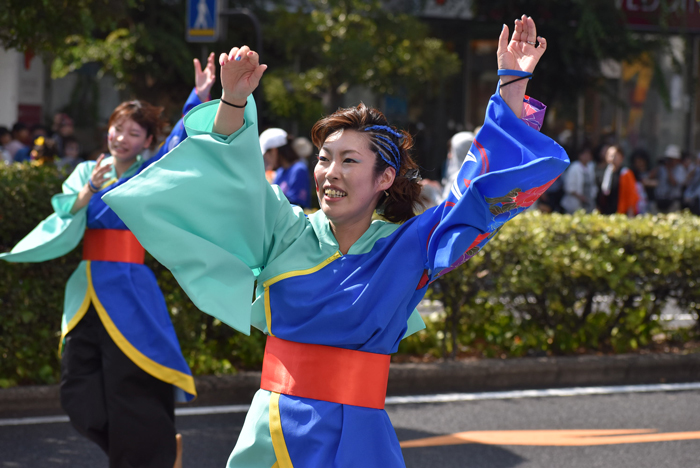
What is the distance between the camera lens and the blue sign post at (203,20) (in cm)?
899

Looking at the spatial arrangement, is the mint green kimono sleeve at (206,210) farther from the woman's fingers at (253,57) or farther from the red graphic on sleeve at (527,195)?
the red graphic on sleeve at (527,195)

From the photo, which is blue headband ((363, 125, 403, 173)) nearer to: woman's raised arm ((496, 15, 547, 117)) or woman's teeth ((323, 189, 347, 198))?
woman's teeth ((323, 189, 347, 198))

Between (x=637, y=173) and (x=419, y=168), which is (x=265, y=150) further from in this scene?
(x=637, y=173)

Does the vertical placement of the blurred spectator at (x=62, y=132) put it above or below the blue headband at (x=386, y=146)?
below

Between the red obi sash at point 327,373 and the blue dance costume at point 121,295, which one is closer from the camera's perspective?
the red obi sash at point 327,373

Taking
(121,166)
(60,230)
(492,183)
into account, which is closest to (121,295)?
(60,230)

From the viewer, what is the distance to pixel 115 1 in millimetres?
6555

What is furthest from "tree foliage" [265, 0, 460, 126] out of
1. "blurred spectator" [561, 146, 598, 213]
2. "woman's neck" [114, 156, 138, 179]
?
"woman's neck" [114, 156, 138, 179]

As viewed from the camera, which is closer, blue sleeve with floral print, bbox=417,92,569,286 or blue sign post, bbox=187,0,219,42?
blue sleeve with floral print, bbox=417,92,569,286

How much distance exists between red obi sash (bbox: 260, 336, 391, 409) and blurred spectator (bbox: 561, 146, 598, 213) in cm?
1073

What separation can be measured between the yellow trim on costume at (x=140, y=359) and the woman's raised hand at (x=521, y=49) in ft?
8.08

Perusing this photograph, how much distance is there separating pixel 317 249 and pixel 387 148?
370mm

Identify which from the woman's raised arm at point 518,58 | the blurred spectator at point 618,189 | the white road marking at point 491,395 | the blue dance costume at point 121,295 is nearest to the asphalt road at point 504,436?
the white road marking at point 491,395

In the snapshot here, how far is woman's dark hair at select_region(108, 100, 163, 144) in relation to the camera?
436 centimetres
